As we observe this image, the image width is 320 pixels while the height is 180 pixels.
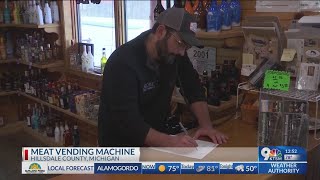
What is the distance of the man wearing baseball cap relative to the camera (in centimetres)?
158

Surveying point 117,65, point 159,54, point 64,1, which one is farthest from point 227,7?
point 64,1

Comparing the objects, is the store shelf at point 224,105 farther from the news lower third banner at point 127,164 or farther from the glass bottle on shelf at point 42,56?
the glass bottle on shelf at point 42,56

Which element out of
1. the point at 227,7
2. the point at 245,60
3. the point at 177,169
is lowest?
the point at 177,169

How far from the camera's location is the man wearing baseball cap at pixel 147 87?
1.58 m

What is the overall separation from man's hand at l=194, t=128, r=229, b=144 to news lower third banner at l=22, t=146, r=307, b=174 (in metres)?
0.28

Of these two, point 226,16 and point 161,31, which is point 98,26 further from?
point 161,31

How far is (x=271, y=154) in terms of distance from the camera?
55.6 inches

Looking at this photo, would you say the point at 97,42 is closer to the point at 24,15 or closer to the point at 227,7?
the point at 24,15

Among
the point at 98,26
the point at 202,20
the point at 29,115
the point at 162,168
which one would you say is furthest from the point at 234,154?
the point at 29,115

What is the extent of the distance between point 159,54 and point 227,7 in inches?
28.8

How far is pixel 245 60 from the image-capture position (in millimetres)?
2074

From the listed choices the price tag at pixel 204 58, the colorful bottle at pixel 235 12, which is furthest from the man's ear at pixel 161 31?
the price tag at pixel 204 58

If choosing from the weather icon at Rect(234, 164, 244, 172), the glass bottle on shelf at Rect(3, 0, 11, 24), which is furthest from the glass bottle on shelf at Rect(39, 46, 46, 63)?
the weather icon at Rect(234, 164, 244, 172)

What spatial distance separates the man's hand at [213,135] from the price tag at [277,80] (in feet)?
1.06
